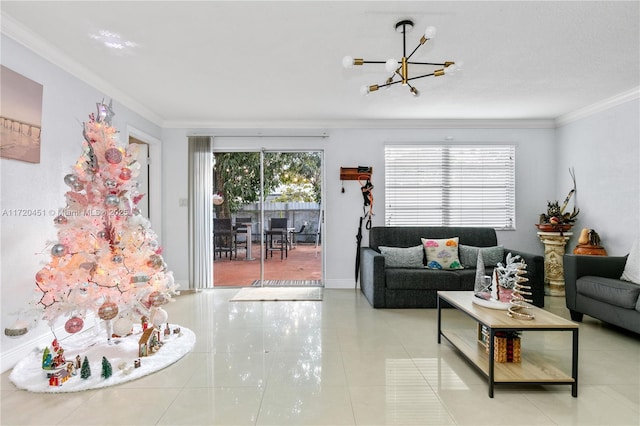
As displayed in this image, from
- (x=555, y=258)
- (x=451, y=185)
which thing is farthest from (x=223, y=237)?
(x=555, y=258)

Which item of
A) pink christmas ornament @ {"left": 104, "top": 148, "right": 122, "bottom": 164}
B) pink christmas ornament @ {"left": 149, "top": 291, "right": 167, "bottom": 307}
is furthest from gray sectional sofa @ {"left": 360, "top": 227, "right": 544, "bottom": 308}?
pink christmas ornament @ {"left": 104, "top": 148, "right": 122, "bottom": 164}

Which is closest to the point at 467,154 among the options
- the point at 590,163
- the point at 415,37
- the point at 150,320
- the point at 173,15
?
the point at 590,163

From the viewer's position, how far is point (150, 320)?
2.97 m

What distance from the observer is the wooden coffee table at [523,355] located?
2143 mm

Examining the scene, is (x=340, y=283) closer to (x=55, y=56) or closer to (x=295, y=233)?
(x=295, y=233)

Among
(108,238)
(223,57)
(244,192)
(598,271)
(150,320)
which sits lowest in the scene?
(150,320)

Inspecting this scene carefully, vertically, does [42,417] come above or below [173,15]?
below

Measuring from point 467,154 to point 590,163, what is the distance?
1.51 m

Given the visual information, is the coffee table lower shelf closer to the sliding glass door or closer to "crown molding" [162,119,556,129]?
the sliding glass door

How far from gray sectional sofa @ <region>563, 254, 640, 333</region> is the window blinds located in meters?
1.65

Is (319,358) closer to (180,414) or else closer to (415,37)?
(180,414)

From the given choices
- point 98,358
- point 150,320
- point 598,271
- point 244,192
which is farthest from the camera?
point 244,192

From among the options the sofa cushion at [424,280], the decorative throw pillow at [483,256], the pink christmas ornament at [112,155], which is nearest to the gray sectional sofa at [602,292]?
the decorative throw pillow at [483,256]

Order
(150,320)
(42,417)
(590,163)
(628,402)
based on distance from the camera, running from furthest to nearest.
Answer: (590,163)
(150,320)
(628,402)
(42,417)
